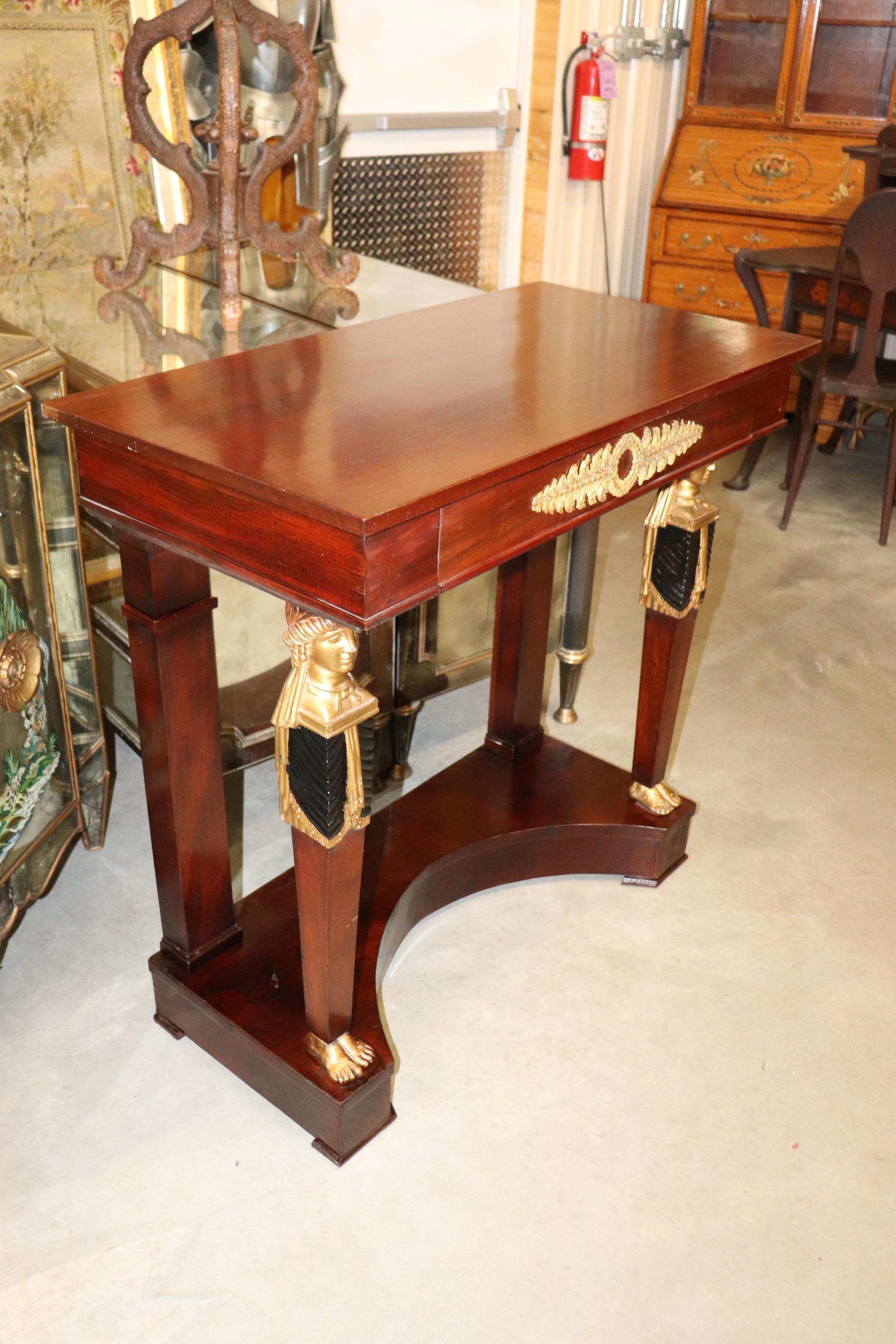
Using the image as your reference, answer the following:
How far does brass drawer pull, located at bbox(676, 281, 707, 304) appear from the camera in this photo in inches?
185

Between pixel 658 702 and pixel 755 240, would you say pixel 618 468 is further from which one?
pixel 755 240

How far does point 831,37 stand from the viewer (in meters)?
4.48

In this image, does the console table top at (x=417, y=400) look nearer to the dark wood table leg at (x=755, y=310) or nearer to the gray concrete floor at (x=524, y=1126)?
the gray concrete floor at (x=524, y=1126)

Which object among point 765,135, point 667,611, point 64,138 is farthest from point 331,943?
point 765,135

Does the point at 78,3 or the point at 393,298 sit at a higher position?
the point at 78,3

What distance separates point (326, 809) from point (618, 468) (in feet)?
1.74

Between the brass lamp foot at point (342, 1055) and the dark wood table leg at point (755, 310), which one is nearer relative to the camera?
the brass lamp foot at point (342, 1055)

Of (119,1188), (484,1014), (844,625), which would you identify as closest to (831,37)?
(844,625)

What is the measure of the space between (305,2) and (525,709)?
1.73 metres

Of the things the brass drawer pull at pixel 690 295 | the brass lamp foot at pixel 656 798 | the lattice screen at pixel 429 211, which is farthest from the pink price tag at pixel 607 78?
the brass lamp foot at pixel 656 798

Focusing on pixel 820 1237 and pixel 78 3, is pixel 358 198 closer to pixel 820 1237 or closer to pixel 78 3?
pixel 78 3

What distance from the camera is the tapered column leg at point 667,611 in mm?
1820

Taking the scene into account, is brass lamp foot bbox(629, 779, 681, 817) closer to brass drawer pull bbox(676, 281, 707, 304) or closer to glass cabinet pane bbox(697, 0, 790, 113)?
brass drawer pull bbox(676, 281, 707, 304)

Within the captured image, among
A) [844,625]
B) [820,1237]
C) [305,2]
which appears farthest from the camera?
[844,625]
